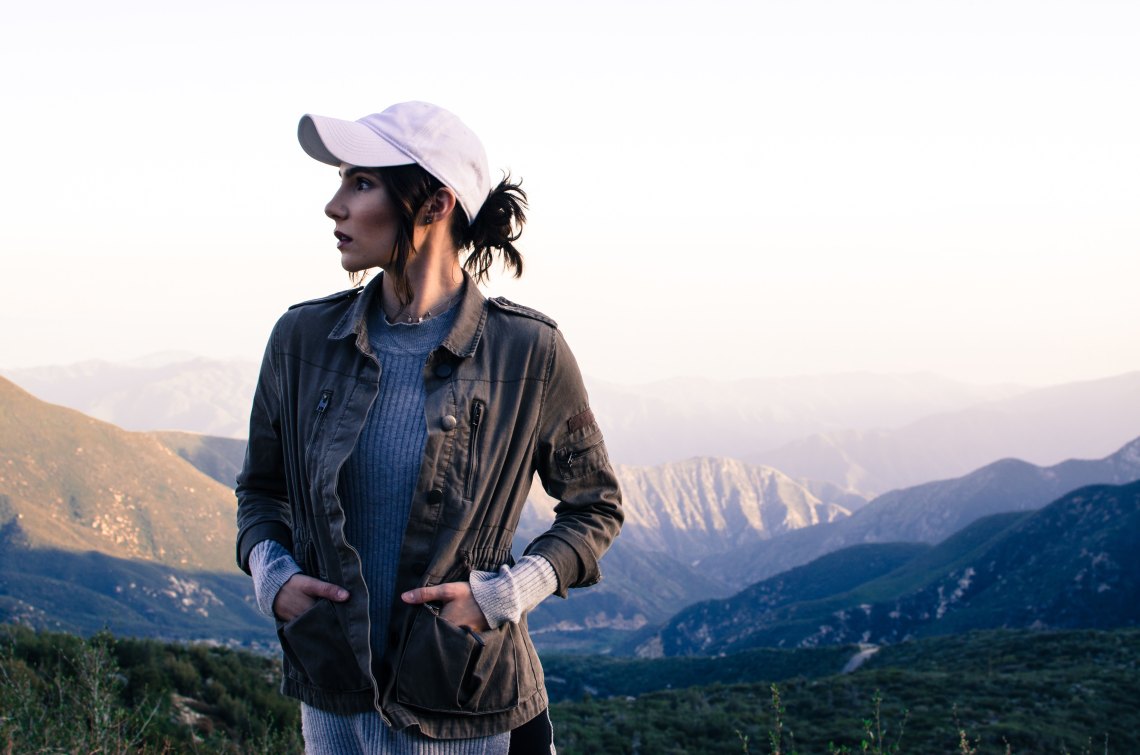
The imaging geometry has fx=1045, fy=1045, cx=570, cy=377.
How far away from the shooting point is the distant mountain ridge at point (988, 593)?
73250 millimetres

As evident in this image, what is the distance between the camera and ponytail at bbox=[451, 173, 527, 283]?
10.2 ft

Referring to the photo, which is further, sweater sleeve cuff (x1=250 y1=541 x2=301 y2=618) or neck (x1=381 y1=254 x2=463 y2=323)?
neck (x1=381 y1=254 x2=463 y2=323)

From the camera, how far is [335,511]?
267 cm

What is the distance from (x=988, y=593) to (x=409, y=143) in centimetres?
9041

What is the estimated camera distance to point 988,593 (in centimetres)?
8450

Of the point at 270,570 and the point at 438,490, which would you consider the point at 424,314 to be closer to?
the point at 438,490

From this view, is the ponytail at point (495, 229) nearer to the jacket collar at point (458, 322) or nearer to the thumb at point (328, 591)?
the jacket collar at point (458, 322)

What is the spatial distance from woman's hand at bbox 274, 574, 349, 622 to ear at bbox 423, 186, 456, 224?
1.02 metres

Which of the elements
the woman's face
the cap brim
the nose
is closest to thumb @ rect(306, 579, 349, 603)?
the woman's face

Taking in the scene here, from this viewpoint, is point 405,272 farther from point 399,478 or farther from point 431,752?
point 431,752

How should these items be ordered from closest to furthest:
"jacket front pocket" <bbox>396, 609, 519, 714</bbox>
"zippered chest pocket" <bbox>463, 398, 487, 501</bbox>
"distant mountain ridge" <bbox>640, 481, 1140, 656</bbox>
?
"jacket front pocket" <bbox>396, 609, 519, 714</bbox>, "zippered chest pocket" <bbox>463, 398, 487, 501</bbox>, "distant mountain ridge" <bbox>640, 481, 1140, 656</bbox>

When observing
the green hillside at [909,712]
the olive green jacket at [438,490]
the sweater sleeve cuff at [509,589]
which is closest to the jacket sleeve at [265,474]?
the olive green jacket at [438,490]

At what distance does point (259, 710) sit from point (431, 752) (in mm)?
11483

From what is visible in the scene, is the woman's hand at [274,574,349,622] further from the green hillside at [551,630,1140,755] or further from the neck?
the green hillside at [551,630,1140,755]
